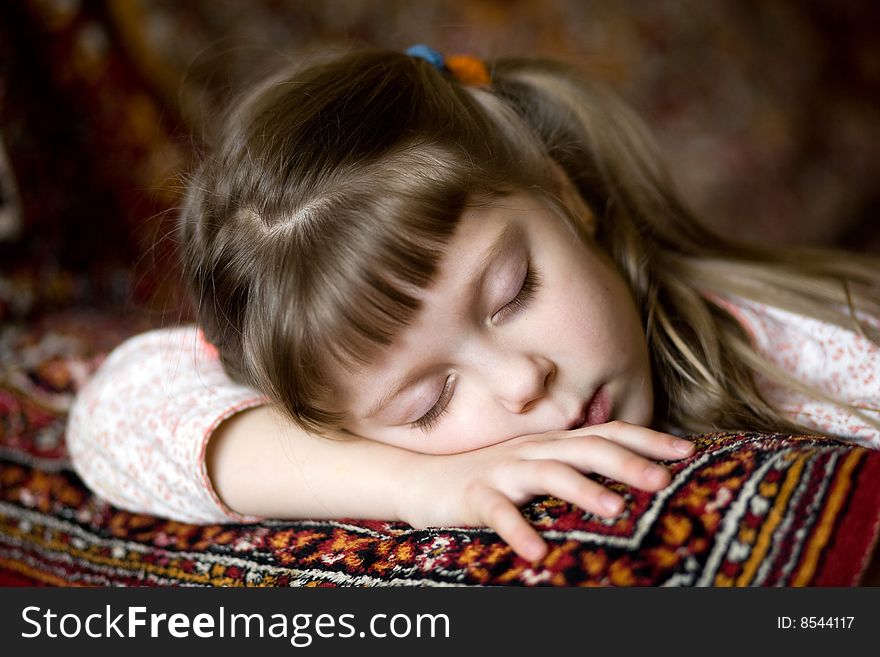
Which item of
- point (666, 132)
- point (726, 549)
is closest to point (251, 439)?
point (726, 549)

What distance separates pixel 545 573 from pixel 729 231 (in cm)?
185

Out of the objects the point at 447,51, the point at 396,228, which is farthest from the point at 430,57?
the point at 447,51

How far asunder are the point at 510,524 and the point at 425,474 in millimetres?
165

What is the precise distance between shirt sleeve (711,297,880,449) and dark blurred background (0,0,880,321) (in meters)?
0.76

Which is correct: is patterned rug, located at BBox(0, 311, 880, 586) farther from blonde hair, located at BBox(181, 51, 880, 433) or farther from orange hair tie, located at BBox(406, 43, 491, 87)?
orange hair tie, located at BBox(406, 43, 491, 87)

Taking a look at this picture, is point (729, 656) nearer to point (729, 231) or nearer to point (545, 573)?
point (545, 573)

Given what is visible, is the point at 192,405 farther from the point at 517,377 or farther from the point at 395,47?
the point at 395,47

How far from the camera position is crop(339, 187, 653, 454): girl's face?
76cm

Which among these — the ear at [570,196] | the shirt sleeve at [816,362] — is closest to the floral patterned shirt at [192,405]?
the shirt sleeve at [816,362]

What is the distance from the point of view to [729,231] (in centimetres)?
223

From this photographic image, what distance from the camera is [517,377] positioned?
0.75 metres

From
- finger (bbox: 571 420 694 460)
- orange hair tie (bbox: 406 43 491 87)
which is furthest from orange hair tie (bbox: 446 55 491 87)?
finger (bbox: 571 420 694 460)

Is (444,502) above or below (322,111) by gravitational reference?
below

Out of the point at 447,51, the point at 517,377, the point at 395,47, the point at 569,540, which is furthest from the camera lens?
the point at 447,51
